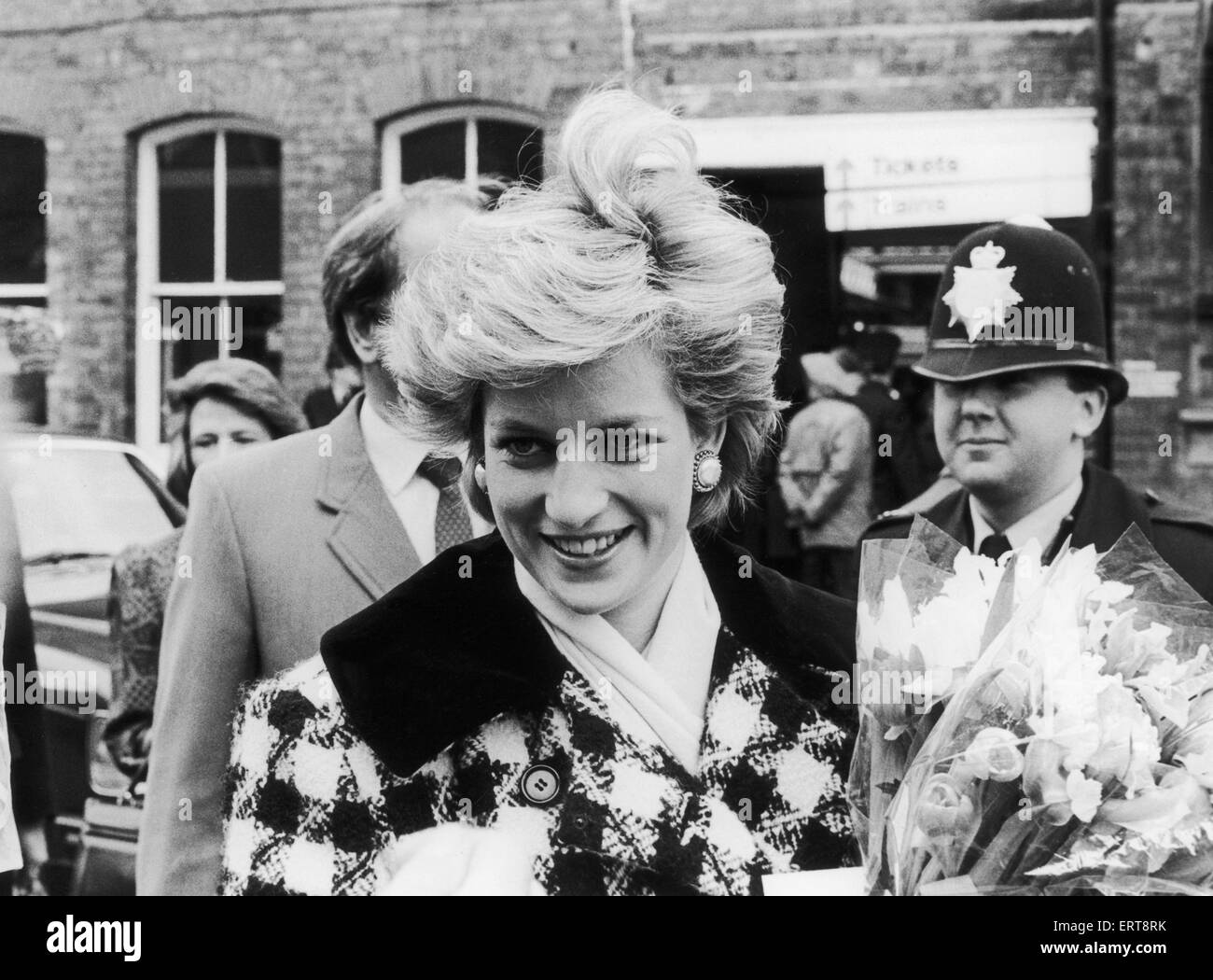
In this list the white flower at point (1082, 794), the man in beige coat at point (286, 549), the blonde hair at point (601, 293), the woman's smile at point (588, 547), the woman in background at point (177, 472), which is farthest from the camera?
the woman in background at point (177, 472)

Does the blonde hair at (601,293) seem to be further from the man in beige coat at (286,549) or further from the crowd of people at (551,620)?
the man in beige coat at (286,549)

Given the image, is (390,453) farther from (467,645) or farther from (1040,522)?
(1040,522)

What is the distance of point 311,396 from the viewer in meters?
2.87

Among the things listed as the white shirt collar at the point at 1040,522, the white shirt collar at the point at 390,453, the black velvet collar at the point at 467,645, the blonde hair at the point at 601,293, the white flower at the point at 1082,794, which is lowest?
the white flower at the point at 1082,794

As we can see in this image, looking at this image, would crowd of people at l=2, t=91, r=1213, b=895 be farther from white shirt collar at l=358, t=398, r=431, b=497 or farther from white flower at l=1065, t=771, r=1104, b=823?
white flower at l=1065, t=771, r=1104, b=823

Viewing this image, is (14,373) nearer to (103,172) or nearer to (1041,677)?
(103,172)

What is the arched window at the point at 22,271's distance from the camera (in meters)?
2.91

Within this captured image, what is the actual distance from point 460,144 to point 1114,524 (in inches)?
56.1

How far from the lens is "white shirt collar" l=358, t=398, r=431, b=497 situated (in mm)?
2703

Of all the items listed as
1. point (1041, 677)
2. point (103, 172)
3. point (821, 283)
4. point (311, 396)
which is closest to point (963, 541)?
point (821, 283)

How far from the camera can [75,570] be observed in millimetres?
2914

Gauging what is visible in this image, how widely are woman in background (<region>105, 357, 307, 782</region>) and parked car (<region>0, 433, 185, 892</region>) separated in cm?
3

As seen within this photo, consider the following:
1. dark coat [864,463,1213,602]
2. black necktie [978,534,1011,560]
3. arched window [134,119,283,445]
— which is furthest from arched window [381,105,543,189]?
black necktie [978,534,1011,560]

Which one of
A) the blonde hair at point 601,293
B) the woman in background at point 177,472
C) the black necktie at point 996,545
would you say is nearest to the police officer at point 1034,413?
the black necktie at point 996,545
